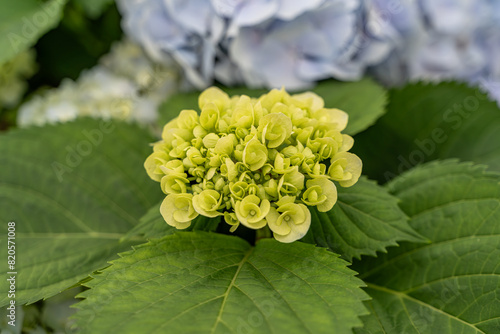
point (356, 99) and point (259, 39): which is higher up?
point (259, 39)

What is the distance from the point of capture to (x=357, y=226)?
20.8 inches

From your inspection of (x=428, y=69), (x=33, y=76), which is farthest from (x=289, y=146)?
(x=33, y=76)

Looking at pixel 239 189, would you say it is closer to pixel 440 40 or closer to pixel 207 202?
pixel 207 202

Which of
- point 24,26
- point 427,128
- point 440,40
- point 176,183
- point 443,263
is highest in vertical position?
point 24,26

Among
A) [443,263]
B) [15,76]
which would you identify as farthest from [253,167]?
[15,76]

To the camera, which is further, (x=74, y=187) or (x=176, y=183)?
(x=74, y=187)

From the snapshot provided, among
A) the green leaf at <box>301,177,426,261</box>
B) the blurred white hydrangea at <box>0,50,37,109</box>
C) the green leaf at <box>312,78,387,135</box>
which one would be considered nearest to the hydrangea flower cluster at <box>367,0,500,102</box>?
the green leaf at <box>312,78,387,135</box>

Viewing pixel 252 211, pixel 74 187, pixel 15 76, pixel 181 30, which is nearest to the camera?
pixel 252 211

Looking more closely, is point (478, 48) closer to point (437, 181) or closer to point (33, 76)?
point (437, 181)

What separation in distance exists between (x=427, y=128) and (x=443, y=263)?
0.96 feet

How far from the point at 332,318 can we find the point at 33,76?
2.93 feet

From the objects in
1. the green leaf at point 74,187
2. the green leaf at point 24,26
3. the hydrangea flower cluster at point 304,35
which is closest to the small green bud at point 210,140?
the green leaf at point 74,187

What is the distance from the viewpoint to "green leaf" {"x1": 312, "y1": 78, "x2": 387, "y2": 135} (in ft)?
2.18

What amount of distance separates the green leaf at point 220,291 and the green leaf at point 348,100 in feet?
0.80
